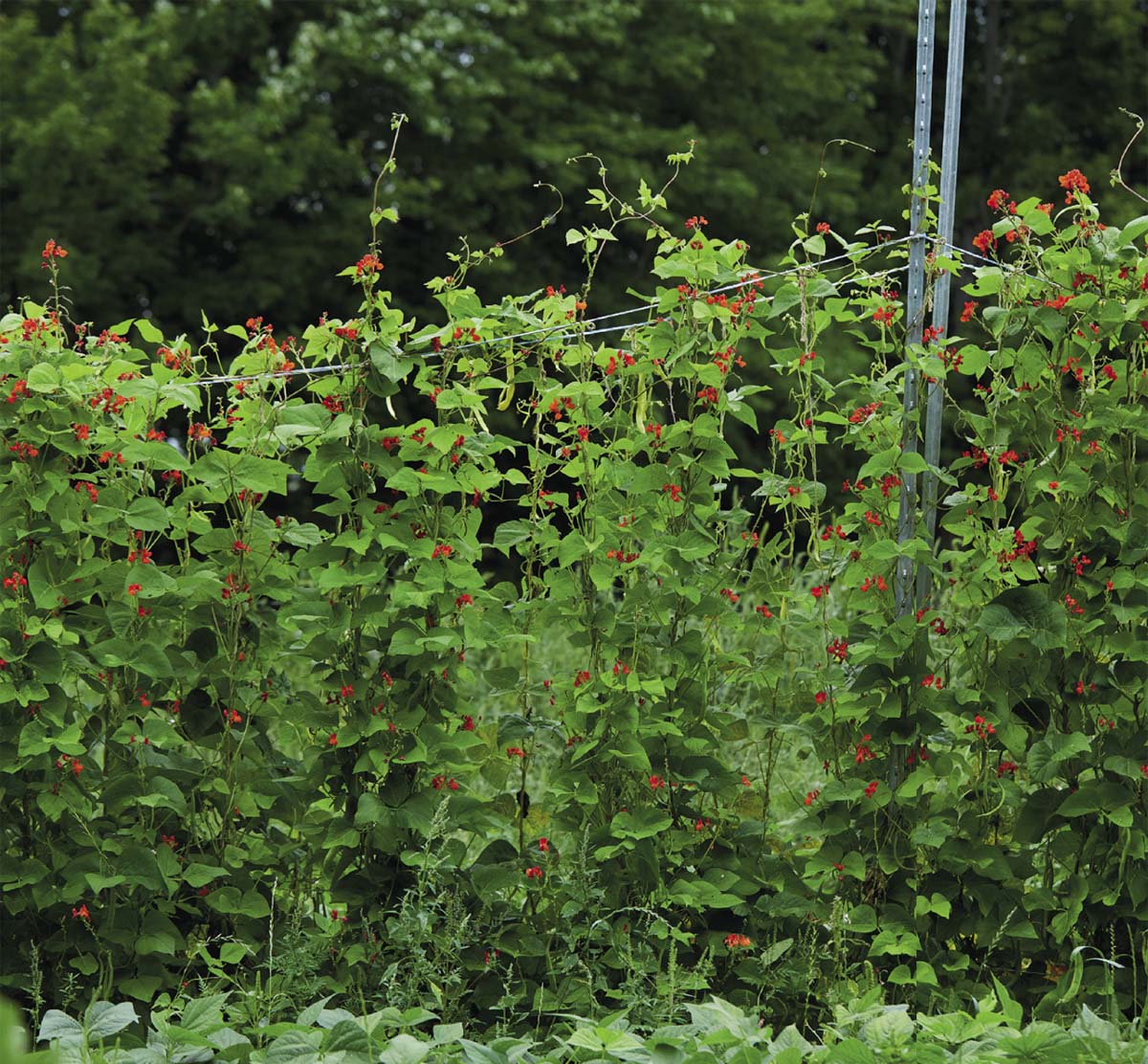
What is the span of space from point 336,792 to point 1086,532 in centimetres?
173

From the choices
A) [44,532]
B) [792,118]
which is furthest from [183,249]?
[44,532]

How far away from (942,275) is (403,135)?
30.1ft

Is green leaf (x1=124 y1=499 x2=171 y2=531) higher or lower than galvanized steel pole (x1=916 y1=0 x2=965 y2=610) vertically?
lower

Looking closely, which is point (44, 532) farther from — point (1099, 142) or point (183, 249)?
point (1099, 142)

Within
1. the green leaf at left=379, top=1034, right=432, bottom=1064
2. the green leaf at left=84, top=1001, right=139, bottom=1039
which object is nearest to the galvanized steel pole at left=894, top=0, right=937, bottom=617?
the green leaf at left=379, top=1034, right=432, bottom=1064

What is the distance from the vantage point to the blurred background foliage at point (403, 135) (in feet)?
34.1

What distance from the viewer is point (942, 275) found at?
3.20 meters

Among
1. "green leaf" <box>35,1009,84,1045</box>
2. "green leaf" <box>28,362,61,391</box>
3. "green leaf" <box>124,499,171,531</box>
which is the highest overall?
"green leaf" <box>28,362,61,391</box>

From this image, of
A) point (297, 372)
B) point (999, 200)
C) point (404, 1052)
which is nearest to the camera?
point (404, 1052)

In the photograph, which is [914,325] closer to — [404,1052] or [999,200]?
[999,200]

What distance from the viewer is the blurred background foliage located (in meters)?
10.4

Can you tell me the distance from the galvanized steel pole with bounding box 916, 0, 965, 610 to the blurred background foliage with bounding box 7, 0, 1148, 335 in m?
7.51

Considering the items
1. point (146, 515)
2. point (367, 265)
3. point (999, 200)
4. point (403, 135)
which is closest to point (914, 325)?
point (999, 200)

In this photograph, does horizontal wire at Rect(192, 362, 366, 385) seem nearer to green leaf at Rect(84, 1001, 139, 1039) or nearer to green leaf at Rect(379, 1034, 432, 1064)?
green leaf at Rect(84, 1001, 139, 1039)
